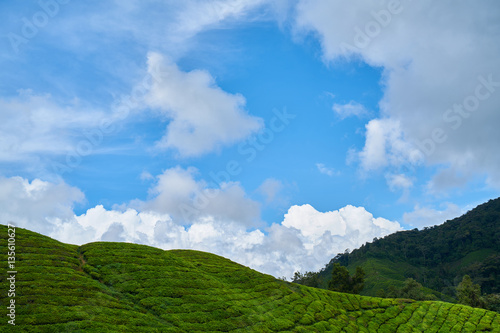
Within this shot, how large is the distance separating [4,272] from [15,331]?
468 inches

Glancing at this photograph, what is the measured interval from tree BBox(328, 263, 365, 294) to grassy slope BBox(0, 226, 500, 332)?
36903mm

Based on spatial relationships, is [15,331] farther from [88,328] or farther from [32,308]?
[88,328]

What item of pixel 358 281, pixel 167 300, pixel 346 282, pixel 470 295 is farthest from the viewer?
pixel 470 295

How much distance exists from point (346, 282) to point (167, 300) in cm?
9012

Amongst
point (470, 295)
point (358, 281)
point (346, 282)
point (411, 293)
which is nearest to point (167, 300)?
point (346, 282)

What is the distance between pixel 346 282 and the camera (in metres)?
120

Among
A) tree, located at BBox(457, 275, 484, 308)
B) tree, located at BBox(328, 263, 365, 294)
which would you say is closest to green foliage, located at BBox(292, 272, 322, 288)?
tree, located at BBox(328, 263, 365, 294)

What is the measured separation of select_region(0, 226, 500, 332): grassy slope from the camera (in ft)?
120

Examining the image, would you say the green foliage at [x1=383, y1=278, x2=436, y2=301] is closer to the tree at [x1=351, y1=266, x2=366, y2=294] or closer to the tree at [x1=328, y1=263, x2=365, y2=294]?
the tree at [x1=351, y1=266, x2=366, y2=294]

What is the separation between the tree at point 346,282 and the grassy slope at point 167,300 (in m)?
36.9

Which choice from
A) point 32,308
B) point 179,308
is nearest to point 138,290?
point 179,308

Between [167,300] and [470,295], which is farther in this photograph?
[470,295]

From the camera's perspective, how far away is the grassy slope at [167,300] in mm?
36656

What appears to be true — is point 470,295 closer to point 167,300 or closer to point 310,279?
point 310,279
